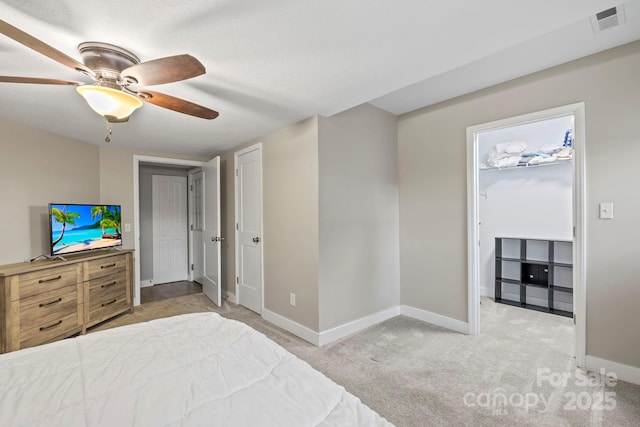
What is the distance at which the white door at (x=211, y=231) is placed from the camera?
151 inches

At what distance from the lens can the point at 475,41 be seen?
1.60 meters

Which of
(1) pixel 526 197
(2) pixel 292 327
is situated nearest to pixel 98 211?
(2) pixel 292 327

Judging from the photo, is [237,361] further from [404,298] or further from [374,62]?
[404,298]

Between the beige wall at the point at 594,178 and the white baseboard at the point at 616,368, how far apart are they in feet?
0.11

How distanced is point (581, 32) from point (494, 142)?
7.81 ft

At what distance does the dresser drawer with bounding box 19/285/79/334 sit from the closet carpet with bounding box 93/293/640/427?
497 mm

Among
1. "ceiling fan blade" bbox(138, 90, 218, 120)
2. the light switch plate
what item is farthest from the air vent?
"ceiling fan blade" bbox(138, 90, 218, 120)

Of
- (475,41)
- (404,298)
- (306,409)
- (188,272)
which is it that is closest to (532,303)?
(404,298)

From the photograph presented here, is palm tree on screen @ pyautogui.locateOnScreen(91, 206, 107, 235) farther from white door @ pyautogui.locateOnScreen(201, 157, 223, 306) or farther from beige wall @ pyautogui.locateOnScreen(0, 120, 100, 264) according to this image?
white door @ pyautogui.locateOnScreen(201, 157, 223, 306)

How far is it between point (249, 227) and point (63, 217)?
1950 millimetres

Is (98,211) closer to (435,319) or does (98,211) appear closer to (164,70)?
(164,70)

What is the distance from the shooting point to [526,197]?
3953mm

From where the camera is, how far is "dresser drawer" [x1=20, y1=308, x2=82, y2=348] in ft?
8.21

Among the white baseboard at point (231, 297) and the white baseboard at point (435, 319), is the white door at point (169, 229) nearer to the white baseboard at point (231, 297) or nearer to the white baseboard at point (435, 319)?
the white baseboard at point (231, 297)
